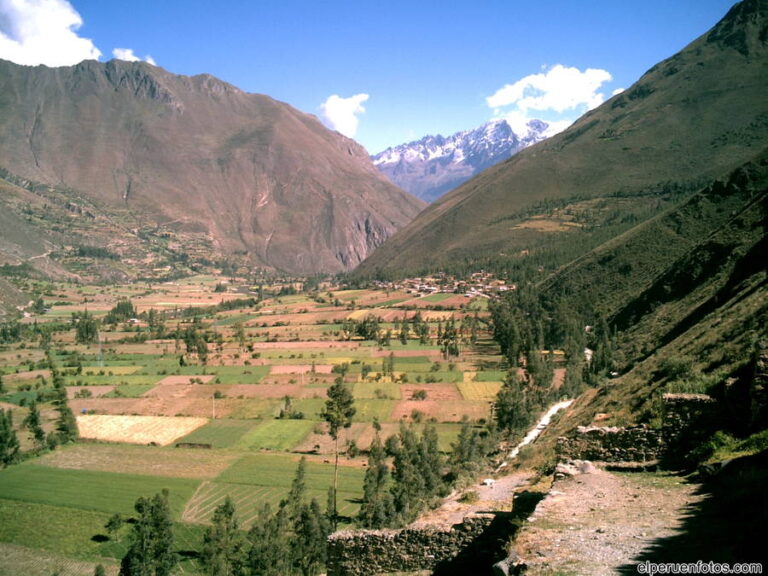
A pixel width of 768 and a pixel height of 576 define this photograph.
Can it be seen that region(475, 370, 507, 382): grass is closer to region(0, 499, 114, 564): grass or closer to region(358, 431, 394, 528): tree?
region(358, 431, 394, 528): tree

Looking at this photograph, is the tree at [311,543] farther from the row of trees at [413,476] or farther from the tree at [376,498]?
the row of trees at [413,476]

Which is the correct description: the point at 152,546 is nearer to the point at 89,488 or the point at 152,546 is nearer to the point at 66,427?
the point at 89,488

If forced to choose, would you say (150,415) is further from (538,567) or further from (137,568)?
(538,567)

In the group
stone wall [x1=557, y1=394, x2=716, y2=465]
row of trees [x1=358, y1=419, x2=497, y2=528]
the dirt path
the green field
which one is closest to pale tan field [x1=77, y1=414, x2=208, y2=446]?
the green field

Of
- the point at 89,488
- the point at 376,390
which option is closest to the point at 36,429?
the point at 89,488

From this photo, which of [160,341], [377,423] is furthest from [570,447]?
[160,341]
